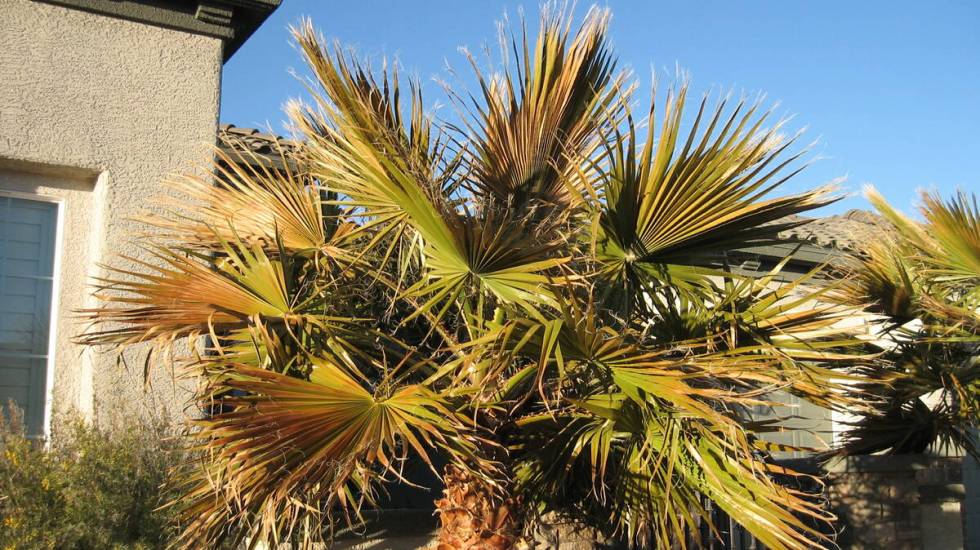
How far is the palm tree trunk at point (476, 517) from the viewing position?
16.7ft

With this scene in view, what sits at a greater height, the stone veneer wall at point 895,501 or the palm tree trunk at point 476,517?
the palm tree trunk at point 476,517

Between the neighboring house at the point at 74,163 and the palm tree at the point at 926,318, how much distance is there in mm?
5923

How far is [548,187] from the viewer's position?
5.78 meters

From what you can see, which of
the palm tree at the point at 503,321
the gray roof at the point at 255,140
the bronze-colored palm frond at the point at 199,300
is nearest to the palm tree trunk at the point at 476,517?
the palm tree at the point at 503,321

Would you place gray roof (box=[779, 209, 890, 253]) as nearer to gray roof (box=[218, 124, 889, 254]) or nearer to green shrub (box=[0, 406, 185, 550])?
gray roof (box=[218, 124, 889, 254])

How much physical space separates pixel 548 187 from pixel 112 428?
3.25m

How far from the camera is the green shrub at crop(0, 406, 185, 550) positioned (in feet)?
17.4

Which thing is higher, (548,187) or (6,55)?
(6,55)

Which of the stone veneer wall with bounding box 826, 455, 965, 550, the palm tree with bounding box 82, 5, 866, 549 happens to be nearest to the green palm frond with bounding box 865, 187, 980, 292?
the stone veneer wall with bounding box 826, 455, 965, 550

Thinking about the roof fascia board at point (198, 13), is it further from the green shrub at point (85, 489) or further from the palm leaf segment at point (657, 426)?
the palm leaf segment at point (657, 426)

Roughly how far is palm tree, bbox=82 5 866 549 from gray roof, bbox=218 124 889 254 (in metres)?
0.60

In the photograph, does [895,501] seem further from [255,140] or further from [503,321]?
[255,140]

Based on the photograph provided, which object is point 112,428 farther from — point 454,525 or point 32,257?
point 454,525

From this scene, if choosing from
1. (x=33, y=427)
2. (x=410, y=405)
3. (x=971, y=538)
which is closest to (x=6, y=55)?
(x=33, y=427)
